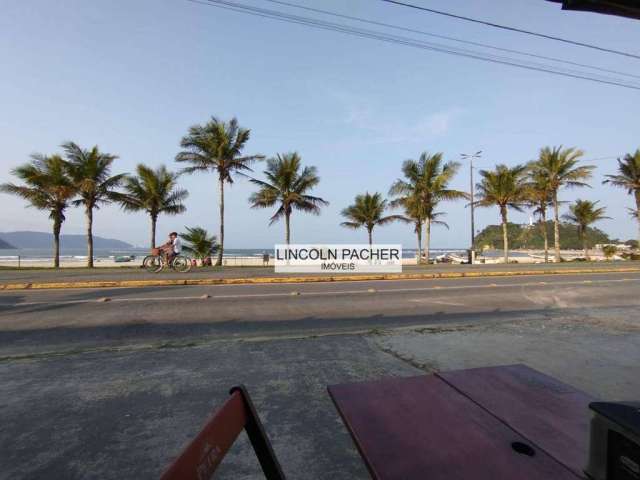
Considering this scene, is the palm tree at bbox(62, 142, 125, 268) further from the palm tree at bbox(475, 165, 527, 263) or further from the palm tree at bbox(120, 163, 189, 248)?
the palm tree at bbox(475, 165, 527, 263)

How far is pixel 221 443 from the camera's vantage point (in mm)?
1039

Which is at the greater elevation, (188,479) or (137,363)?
(188,479)

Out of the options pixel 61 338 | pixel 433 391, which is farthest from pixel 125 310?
pixel 433 391

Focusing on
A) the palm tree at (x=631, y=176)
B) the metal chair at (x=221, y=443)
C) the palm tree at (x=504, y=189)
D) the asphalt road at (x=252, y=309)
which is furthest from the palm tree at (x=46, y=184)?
the palm tree at (x=631, y=176)

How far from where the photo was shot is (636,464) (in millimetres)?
875

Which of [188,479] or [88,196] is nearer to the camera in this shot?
[188,479]

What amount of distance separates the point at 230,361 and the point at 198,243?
19.6m

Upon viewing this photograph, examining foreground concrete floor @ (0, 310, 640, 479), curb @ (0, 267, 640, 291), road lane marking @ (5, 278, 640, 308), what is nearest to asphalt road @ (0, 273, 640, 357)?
road lane marking @ (5, 278, 640, 308)

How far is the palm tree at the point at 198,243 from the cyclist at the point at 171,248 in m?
6.65

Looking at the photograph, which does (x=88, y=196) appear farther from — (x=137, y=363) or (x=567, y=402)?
(x=567, y=402)

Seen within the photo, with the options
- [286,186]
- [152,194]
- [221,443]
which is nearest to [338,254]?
[286,186]

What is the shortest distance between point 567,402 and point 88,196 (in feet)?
91.7

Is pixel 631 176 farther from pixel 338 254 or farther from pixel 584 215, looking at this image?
pixel 338 254

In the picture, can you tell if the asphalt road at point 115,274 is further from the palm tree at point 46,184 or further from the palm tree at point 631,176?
the palm tree at point 631,176
